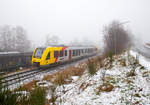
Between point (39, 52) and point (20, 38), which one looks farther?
point (20, 38)

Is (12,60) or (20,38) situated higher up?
(20,38)

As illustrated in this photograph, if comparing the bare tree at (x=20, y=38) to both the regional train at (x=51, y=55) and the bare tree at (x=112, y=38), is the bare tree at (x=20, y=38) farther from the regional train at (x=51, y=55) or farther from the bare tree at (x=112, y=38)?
the bare tree at (x=112, y=38)

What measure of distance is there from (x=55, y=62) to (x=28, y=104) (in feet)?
29.6

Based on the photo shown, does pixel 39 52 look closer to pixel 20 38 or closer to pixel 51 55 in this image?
pixel 51 55

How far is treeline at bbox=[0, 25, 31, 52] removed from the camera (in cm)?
2991

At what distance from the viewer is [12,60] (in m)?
12.4

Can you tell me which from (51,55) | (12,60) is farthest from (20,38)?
(51,55)

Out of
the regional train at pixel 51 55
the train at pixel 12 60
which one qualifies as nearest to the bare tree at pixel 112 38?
the regional train at pixel 51 55

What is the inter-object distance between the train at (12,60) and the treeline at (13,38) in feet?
60.5

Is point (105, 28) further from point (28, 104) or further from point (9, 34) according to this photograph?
point (9, 34)

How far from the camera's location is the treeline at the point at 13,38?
2991cm

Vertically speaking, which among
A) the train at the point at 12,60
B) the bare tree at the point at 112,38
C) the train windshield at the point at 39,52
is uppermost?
the bare tree at the point at 112,38

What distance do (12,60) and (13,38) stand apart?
22.5m

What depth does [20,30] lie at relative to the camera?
31656mm
